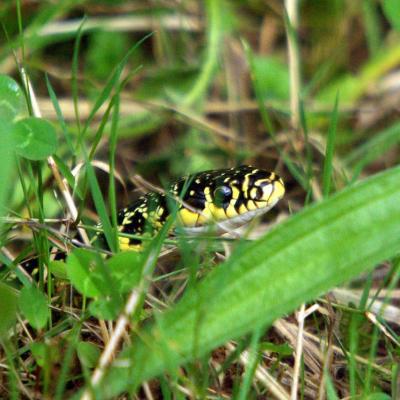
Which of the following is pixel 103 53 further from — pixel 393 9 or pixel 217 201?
pixel 217 201

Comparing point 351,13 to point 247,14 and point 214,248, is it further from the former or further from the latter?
point 214,248

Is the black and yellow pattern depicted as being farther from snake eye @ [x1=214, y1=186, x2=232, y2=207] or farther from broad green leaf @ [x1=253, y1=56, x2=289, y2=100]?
broad green leaf @ [x1=253, y1=56, x2=289, y2=100]

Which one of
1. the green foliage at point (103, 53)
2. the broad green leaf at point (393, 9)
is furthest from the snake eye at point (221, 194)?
the green foliage at point (103, 53)

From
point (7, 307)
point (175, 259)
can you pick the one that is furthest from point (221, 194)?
point (7, 307)

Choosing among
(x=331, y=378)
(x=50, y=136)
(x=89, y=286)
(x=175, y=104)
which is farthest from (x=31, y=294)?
(x=175, y=104)

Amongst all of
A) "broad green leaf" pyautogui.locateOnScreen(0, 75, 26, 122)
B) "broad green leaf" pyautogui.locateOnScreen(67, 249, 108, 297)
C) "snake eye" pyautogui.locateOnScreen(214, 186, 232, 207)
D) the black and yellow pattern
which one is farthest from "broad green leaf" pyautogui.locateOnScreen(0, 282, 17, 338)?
"snake eye" pyautogui.locateOnScreen(214, 186, 232, 207)

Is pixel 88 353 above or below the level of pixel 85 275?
below
